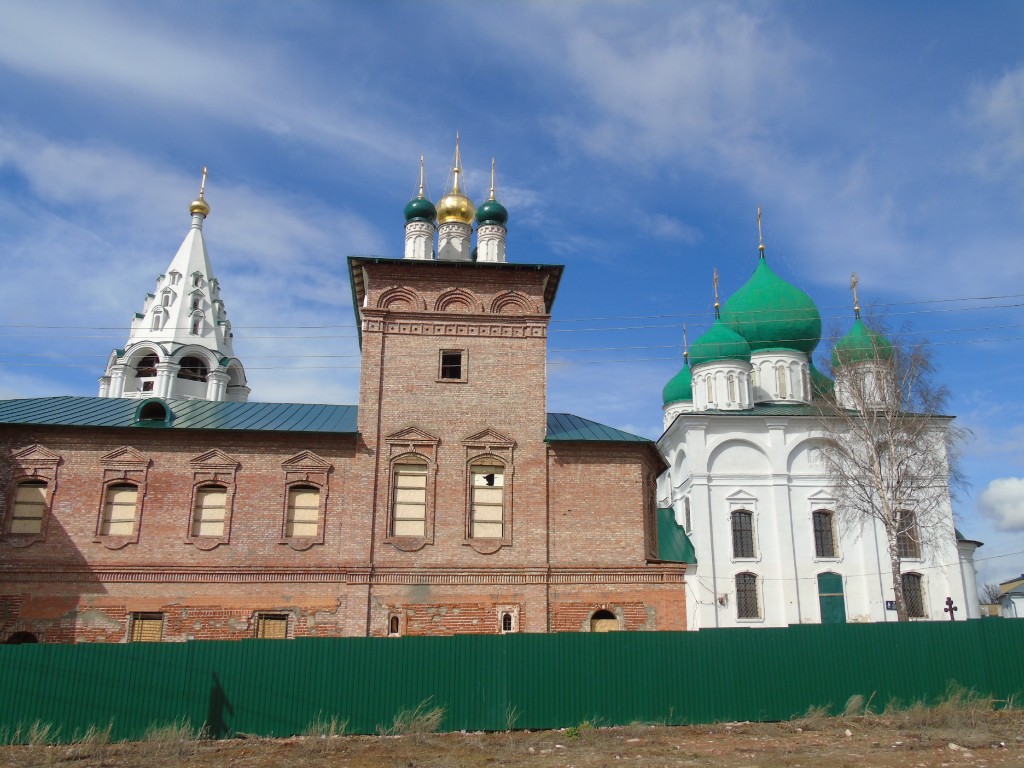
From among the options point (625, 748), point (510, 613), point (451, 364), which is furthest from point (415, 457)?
point (625, 748)

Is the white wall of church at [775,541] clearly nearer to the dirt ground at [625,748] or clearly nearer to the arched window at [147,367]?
the dirt ground at [625,748]

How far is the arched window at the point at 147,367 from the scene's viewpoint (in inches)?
1335

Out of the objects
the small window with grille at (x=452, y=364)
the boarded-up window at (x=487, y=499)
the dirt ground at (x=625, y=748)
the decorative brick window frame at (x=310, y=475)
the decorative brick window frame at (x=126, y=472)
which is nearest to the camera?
the dirt ground at (x=625, y=748)

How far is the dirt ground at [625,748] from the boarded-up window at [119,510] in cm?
Result: 650

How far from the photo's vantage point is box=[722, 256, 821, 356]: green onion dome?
34.1m

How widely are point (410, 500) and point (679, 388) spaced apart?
20827mm

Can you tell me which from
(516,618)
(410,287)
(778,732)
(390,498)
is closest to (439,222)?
(410,287)

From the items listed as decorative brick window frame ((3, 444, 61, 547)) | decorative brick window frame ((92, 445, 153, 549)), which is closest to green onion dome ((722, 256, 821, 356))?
decorative brick window frame ((92, 445, 153, 549))

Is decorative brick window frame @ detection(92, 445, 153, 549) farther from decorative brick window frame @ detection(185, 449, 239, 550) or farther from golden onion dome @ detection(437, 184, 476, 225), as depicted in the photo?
golden onion dome @ detection(437, 184, 476, 225)

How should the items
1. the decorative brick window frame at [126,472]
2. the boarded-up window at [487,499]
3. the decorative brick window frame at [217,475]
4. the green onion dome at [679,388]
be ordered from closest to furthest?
the decorative brick window frame at [126,472], the decorative brick window frame at [217,475], the boarded-up window at [487,499], the green onion dome at [679,388]

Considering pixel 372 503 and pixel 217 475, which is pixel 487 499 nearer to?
pixel 372 503

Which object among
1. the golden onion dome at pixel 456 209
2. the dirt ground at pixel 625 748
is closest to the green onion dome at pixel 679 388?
the golden onion dome at pixel 456 209

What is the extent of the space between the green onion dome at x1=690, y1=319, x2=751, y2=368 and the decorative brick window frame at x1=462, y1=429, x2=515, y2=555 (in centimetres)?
1568

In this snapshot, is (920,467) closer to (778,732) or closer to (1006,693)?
(1006,693)
